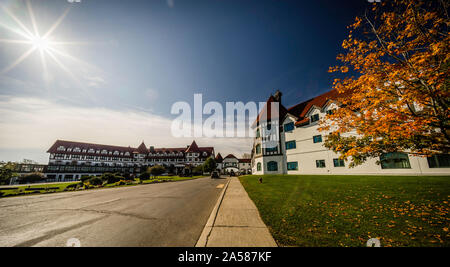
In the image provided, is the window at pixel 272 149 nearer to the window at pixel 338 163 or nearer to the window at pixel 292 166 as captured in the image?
the window at pixel 292 166

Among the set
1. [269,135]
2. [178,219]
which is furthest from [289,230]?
[269,135]

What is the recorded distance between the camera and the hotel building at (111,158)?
164 feet

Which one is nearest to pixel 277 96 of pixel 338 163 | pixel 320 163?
pixel 320 163

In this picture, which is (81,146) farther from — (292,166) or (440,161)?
(440,161)

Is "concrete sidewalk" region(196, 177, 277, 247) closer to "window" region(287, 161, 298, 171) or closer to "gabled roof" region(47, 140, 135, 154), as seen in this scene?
"window" region(287, 161, 298, 171)

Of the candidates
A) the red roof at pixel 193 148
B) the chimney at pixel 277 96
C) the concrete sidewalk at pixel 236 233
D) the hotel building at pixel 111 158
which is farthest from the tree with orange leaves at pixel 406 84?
the red roof at pixel 193 148

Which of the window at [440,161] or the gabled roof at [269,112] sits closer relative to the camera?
the window at [440,161]

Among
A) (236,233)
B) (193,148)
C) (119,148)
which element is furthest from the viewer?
(193,148)

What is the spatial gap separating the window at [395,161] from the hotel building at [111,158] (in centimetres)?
A: 4405

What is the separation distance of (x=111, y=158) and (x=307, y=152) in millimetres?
70958

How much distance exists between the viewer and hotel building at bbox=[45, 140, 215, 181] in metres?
49.8

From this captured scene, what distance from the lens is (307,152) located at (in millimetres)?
22156
